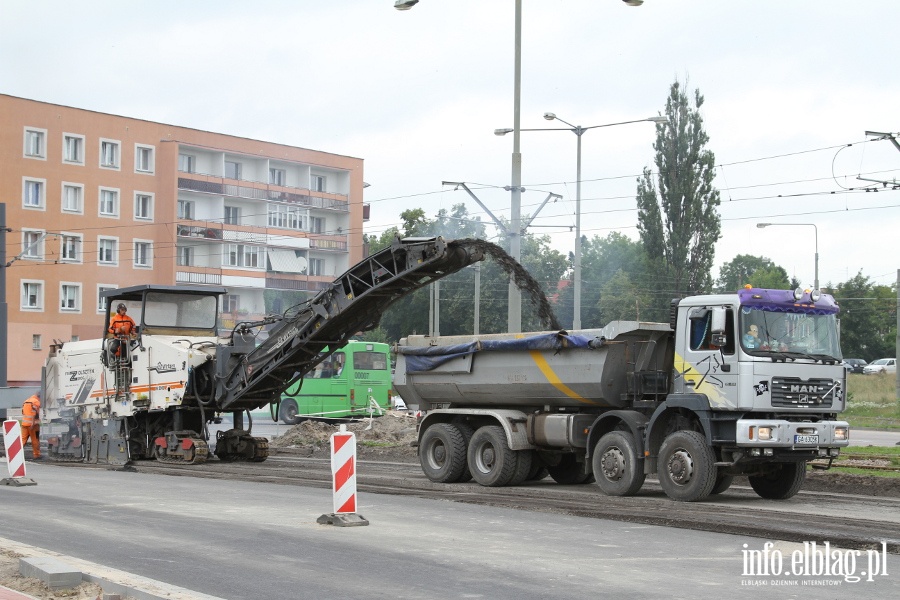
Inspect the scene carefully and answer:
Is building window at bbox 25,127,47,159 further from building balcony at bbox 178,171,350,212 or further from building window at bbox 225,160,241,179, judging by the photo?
building window at bbox 225,160,241,179

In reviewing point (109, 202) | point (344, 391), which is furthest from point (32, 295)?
point (344, 391)

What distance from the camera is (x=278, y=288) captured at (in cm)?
7700

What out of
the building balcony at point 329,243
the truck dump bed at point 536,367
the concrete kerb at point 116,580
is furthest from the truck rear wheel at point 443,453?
the building balcony at point 329,243

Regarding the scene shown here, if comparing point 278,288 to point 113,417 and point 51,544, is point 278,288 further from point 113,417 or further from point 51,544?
point 51,544

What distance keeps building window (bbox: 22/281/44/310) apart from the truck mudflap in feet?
180

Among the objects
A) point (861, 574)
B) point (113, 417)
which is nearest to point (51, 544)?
point (861, 574)

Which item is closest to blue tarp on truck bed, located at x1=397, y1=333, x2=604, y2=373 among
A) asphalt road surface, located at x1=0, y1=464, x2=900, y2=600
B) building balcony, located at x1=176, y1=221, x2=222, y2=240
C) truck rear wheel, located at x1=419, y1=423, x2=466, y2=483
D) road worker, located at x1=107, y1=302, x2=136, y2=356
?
truck rear wheel, located at x1=419, y1=423, x2=466, y2=483

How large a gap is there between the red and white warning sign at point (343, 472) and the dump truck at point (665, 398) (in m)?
4.72

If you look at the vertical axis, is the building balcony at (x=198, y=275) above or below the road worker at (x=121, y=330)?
above

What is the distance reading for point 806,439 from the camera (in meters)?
Result: 15.2

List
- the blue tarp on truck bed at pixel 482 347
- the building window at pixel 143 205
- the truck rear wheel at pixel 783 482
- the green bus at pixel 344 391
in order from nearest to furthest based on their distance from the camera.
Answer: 1. the truck rear wheel at pixel 783 482
2. the blue tarp on truck bed at pixel 482 347
3. the green bus at pixel 344 391
4. the building window at pixel 143 205

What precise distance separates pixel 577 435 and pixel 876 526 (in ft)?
16.7

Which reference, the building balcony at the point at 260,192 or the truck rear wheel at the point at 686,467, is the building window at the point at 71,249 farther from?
the truck rear wheel at the point at 686,467

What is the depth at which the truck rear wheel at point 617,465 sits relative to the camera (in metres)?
15.9
